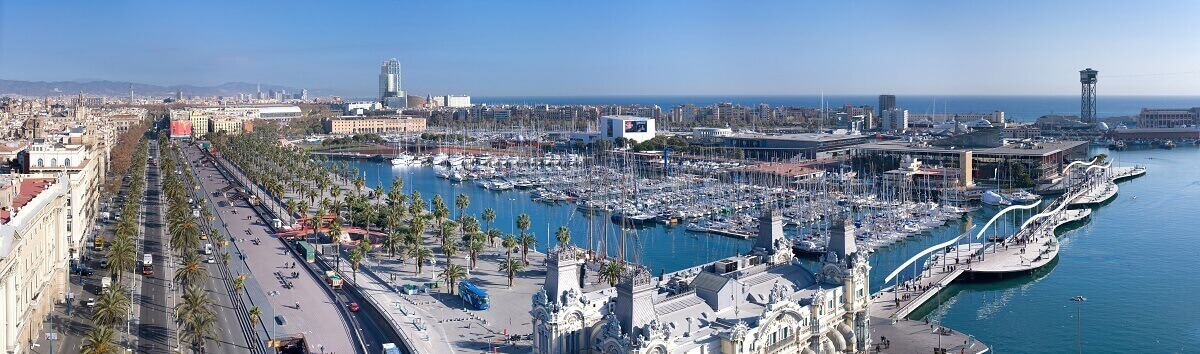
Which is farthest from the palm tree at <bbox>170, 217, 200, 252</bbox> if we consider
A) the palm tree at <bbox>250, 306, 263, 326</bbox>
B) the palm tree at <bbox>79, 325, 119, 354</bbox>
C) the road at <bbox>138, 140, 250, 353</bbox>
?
the palm tree at <bbox>79, 325, 119, 354</bbox>

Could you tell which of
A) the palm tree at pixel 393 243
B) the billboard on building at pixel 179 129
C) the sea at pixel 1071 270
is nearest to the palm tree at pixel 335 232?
the palm tree at pixel 393 243

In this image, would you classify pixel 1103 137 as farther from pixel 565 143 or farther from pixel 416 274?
pixel 416 274

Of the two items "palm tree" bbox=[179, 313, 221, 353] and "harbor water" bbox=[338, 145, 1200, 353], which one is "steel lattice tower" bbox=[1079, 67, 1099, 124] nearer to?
"harbor water" bbox=[338, 145, 1200, 353]

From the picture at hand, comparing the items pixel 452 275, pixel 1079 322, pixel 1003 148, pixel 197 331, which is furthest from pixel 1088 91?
pixel 197 331

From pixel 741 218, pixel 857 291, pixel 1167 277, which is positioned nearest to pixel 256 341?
pixel 857 291

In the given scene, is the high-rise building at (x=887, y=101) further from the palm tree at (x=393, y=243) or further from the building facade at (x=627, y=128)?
the palm tree at (x=393, y=243)

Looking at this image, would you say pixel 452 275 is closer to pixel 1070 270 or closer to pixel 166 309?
pixel 166 309
